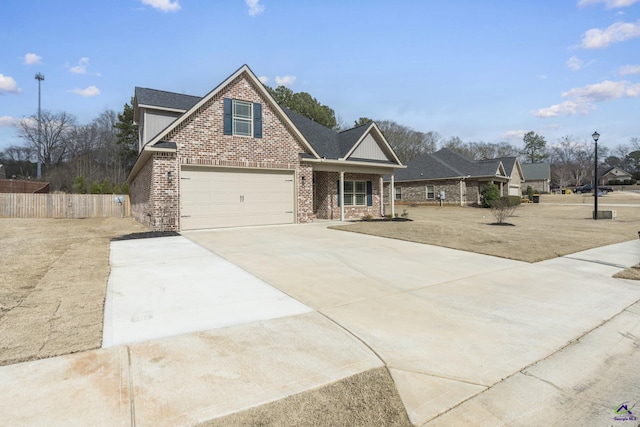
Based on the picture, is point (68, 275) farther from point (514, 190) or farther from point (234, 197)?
point (514, 190)

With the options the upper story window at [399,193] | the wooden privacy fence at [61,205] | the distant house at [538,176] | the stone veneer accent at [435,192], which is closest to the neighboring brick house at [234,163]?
the wooden privacy fence at [61,205]

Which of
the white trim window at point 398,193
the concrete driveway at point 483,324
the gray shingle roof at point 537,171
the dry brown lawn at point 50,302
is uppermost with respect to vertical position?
the gray shingle roof at point 537,171

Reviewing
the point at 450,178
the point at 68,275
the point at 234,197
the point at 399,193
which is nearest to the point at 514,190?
the point at 450,178

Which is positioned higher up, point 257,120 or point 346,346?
point 257,120

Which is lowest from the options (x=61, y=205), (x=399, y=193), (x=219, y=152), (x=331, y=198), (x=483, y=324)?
(x=483, y=324)

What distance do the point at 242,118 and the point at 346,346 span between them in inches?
491

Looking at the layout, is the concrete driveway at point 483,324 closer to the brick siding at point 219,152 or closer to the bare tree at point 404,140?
the brick siding at point 219,152

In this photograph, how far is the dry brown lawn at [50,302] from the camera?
310 cm

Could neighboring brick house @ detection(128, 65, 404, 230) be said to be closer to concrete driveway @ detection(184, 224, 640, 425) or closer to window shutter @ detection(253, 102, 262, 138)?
window shutter @ detection(253, 102, 262, 138)

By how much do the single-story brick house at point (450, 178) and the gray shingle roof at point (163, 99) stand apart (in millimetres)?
21613

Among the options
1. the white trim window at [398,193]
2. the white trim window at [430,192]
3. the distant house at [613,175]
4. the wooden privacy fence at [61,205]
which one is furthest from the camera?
the distant house at [613,175]

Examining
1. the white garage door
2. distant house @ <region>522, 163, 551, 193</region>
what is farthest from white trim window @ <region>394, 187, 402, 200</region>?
distant house @ <region>522, 163, 551, 193</region>

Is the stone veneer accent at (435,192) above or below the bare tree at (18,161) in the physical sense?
below

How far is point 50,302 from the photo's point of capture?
168 inches
